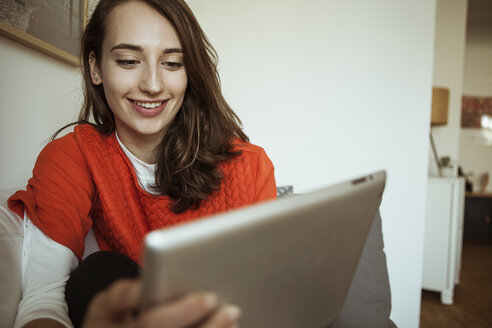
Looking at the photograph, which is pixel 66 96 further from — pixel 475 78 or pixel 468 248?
pixel 475 78

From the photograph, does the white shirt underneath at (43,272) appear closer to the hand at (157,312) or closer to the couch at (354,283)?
the couch at (354,283)

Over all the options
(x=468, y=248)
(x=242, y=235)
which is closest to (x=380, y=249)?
(x=242, y=235)

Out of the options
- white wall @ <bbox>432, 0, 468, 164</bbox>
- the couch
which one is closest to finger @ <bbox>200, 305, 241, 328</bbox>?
the couch

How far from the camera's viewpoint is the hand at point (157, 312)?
0.82ft

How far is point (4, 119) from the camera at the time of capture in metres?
1.03

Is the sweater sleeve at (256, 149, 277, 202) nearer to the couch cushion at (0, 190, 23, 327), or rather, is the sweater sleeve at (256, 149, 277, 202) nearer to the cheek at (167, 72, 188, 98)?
the cheek at (167, 72, 188, 98)

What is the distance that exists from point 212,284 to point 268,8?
1.67 m

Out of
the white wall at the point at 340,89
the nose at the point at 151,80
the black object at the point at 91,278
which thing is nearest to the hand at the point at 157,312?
the black object at the point at 91,278

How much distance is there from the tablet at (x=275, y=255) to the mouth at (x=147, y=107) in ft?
2.19

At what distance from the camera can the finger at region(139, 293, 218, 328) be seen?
0.25 meters

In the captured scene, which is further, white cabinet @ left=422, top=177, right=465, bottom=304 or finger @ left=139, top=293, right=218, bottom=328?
white cabinet @ left=422, top=177, right=465, bottom=304

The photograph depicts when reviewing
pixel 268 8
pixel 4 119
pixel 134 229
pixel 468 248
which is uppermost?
pixel 268 8

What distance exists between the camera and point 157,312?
0.81 ft

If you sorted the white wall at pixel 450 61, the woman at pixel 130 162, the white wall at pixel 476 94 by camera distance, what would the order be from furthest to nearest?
the white wall at pixel 476 94, the white wall at pixel 450 61, the woman at pixel 130 162
